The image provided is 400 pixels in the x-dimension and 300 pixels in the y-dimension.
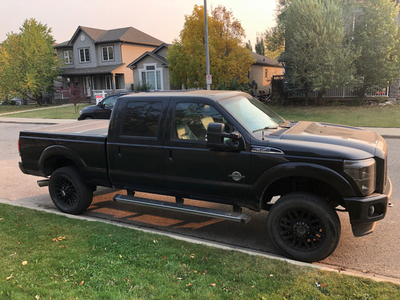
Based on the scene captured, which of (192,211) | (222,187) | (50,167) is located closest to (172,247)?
(192,211)

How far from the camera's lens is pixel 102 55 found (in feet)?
127

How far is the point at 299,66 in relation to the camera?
869 inches

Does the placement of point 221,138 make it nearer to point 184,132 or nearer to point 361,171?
point 184,132

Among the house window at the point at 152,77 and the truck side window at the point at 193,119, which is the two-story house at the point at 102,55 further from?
the truck side window at the point at 193,119

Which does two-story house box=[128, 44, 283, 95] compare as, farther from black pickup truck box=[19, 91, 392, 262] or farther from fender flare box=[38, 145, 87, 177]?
black pickup truck box=[19, 91, 392, 262]

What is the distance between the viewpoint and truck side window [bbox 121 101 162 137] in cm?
486

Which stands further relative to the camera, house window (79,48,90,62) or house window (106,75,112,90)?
house window (106,75,112,90)

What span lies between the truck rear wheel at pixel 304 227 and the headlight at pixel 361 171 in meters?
0.43

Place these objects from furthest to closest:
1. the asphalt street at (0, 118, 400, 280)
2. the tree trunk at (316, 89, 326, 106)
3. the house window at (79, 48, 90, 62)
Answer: the house window at (79, 48, 90, 62)
the tree trunk at (316, 89, 326, 106)
the asphalt street at (0, 118, 400, 280)

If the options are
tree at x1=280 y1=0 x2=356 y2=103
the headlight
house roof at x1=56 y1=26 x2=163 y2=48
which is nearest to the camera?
the headlight

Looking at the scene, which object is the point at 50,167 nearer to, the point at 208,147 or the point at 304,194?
the point at 208,147

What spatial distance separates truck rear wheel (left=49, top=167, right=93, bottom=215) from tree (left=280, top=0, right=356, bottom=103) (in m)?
18.3

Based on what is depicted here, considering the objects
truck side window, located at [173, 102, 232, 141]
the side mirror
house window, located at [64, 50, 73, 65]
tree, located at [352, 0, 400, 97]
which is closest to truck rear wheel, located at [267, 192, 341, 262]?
the side mirror

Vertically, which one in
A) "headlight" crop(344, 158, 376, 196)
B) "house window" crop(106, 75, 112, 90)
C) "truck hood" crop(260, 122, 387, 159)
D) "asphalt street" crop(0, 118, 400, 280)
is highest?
"house window" crop(106, 75, 112, 90)
